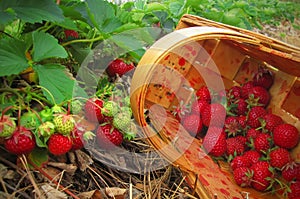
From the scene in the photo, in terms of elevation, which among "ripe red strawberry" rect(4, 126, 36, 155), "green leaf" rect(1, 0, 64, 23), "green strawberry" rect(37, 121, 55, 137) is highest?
"green leaf" rect(1, 0, 64, 23)

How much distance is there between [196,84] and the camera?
143cm

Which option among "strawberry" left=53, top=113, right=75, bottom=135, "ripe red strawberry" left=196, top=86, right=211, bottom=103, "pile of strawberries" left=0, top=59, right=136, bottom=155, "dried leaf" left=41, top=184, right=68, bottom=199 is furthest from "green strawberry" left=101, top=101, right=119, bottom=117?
"ripe red strawberry" left=196, top=86, right=211, bottom=103

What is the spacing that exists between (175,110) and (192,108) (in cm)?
6

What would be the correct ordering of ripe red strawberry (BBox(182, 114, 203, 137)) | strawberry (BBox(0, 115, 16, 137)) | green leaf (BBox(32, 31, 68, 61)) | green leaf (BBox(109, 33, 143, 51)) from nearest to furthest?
strawberry (BBox(0, 115, 16, 137)) < green leaf (BBox(32, 31, 68, 61)) < green leaf (BBox(109, 33, 143, 51)) < ripe red strawberry (BBox(182, 114, 203, 137))

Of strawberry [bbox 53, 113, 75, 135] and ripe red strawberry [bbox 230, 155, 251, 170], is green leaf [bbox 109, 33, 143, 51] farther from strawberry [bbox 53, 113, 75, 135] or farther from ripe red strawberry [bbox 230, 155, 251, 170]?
ripe red strawberry [bbox 230, 155, 251, 170]

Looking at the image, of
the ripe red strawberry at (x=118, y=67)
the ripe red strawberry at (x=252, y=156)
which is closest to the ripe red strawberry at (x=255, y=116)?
the ripe red strawberry at (x=252, y=156)

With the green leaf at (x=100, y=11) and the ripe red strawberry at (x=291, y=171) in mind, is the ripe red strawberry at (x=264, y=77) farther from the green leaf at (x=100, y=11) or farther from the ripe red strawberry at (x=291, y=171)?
the green leaf at (x=100, y=11)

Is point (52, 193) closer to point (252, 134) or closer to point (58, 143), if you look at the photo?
point (58, 143)

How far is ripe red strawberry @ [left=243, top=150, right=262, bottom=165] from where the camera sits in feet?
→ 4.05

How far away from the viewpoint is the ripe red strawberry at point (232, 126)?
133cm

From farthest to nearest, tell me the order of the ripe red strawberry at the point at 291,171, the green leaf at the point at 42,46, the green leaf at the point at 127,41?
the ripe red strawberry at the point at 291,171 → the green leaf at the point at 127,41 → the green leaf at the point at 42,46

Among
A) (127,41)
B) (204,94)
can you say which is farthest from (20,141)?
(204,94)

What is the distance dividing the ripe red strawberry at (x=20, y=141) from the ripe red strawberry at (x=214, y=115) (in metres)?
0.62

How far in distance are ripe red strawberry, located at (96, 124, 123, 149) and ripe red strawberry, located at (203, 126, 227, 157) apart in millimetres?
320
